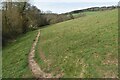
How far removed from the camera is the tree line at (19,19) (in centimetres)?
6353

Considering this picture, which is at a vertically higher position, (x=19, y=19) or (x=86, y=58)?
(x=19, y=19)

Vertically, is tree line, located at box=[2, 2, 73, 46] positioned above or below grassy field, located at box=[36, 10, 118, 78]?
above

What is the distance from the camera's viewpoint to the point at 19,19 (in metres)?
73.3

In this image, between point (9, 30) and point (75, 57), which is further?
point (9, 30)

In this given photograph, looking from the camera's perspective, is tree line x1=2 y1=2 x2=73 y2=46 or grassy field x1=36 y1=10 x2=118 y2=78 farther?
tree line x1=2 y1=2 x2=73 y2=46

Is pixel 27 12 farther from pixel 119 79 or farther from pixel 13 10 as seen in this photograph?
pixel 119 79

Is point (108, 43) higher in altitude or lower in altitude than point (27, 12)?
lower

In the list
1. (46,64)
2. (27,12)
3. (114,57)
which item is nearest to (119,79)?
(114,57)

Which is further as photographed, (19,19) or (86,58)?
(19,19)

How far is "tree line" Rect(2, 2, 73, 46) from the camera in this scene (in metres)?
63.5

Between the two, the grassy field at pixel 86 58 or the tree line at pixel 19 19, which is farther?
the tree line at pixel 19 19

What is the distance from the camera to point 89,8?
10625 cm

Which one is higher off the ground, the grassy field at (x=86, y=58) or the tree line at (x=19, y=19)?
the tree line at (x=19, y=19)

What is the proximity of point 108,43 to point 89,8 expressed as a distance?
3235 inches
